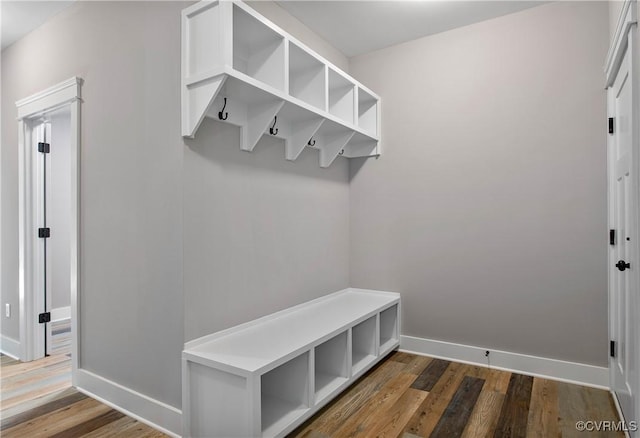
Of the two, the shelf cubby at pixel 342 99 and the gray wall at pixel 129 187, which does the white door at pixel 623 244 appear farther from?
the gray wall at pixel 129 187

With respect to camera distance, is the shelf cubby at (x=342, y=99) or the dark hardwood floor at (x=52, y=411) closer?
the dark hardwood floor at (x=52, y=411)

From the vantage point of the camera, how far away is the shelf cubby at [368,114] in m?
3.32

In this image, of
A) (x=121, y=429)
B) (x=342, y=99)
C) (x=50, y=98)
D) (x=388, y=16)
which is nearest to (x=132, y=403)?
(x=121, y=429)

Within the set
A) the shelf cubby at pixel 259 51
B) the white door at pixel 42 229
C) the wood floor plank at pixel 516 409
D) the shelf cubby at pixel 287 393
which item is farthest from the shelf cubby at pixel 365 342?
the white door at pixel 42 229

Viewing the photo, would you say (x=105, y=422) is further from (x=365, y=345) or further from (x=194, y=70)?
(x=194, y=70)

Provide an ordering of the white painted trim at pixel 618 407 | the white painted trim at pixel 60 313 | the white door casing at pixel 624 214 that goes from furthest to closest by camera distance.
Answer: the white painted trim at pixel 60 313 < the white painted trim at pixel 618 407 < the white door casing at pixel 624 214

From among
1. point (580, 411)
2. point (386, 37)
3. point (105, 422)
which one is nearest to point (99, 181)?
point (105, 422)

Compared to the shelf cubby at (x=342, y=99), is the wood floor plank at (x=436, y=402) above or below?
below

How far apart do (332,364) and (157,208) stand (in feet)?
4.83

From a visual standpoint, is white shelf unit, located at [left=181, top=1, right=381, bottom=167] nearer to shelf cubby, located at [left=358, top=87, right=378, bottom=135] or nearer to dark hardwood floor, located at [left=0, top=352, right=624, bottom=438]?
shelf cubby, located at [left=358, top=87, right=378, bottom=135]

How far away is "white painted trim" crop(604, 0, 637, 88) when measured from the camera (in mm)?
1688

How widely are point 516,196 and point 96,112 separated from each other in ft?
9.69

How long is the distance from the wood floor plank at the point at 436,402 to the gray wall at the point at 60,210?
166 inches

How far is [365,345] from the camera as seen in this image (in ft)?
9.46
